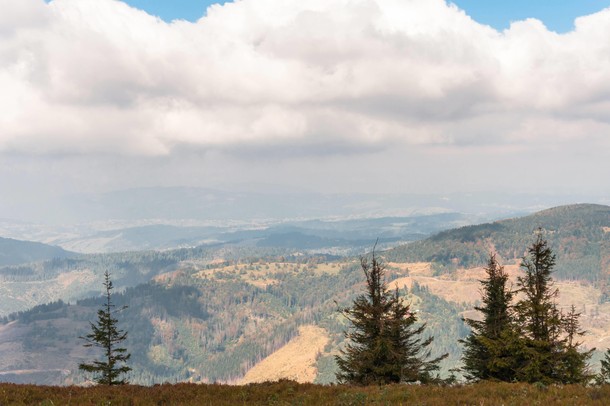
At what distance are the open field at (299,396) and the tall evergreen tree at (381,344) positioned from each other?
9322mm

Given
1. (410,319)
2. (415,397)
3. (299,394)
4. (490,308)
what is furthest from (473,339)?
(299,394)

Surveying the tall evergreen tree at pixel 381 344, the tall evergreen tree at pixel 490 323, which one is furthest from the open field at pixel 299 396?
the tall evergreen tree at pixel 490 323

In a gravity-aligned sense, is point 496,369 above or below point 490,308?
below

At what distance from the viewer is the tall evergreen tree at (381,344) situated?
2709 cm

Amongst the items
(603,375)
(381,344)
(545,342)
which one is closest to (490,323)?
(545,342)

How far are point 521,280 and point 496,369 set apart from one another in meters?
6.11

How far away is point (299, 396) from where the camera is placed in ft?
54.2

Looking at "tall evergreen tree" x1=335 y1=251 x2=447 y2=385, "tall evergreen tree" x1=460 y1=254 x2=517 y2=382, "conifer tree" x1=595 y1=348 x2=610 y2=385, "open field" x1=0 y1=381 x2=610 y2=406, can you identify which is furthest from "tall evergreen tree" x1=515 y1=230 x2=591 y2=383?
"open field" x1=0 y1=381 x2=610 y2=406

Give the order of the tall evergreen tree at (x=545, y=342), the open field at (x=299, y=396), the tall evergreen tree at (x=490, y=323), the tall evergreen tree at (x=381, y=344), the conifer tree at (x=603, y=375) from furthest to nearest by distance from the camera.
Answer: the tall evergreen tree at (x=490, y=323), the tall evergreen tree at (x=381, y=344), the conifer tree at (x=603, y=375), the tall evergreen tree at (x=545, y=342), the open field at (x=299, y=396)

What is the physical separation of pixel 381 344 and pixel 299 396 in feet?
38.6

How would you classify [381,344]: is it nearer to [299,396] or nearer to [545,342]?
[545,342]

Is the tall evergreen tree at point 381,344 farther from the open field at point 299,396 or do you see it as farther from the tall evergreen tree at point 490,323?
the open field at point 299,396

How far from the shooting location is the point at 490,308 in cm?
Result: 3111

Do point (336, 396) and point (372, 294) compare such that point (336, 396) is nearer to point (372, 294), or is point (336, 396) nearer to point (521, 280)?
point (372, 294)
